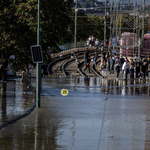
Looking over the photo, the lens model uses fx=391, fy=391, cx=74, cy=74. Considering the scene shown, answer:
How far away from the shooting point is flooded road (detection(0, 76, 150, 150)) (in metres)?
9.44

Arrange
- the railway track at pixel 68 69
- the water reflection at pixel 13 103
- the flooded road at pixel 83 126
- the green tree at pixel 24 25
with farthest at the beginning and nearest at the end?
the railway track at pixel 68 69, the green tree at pixel 24 25, the water reflection at pixel 13 103, the flooded road at pixel 83 126

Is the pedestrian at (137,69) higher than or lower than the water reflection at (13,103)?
higher

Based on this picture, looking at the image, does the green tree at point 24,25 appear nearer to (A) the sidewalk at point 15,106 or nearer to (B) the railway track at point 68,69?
(A) the sidewalk at point 15,106

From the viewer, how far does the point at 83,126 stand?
11.9 m

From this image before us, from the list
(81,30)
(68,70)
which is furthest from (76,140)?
(81,30)

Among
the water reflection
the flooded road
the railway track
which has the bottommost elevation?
the flooded road

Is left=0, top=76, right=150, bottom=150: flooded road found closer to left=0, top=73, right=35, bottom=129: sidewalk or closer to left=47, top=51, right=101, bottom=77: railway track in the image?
left=0, top=73, right=35, bottom=129: sidewalk

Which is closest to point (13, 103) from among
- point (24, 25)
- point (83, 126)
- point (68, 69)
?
point (24, 25)

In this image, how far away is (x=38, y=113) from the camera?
1453 cm

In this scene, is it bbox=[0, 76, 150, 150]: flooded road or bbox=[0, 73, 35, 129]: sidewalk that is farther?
bbox=[0, 73, 35, 129]: sidewalk

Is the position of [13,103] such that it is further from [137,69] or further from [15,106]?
[137,69]

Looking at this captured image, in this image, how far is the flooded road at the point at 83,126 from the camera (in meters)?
9.44

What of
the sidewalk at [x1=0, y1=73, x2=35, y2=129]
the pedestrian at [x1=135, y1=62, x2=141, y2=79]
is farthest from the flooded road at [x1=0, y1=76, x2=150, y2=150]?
the pedestrian at [x1=135, y1=62, x2=141, y2=79]

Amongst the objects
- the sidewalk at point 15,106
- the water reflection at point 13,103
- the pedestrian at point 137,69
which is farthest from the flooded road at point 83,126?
the pedestrian at point 137,69
